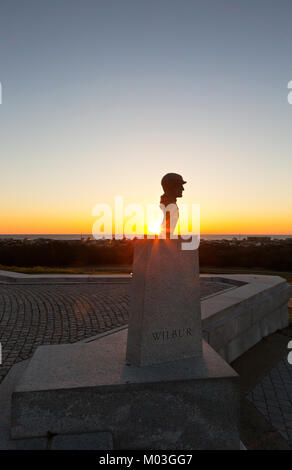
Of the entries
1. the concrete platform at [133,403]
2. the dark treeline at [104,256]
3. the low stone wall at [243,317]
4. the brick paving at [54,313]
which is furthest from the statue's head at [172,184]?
the dark treeline at [104,256]

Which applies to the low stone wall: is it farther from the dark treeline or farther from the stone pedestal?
the dark treeline

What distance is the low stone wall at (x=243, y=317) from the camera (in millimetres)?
6242

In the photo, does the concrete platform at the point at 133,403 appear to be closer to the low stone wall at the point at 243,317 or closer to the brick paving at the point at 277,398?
the brick paving at the point at 277,398

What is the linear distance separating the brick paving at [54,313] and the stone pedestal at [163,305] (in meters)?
2.23

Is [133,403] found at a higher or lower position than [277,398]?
higher

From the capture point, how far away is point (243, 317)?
23.9 ft

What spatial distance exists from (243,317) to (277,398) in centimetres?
211

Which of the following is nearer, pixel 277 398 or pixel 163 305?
pixel 163 305

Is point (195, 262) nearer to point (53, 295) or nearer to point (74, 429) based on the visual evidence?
point (74, 429)

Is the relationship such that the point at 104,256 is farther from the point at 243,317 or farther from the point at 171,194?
the point at 171,194

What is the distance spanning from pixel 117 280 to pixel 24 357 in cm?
817

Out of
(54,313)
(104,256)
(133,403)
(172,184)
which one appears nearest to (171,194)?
(172,184)

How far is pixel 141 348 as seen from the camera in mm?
3615
